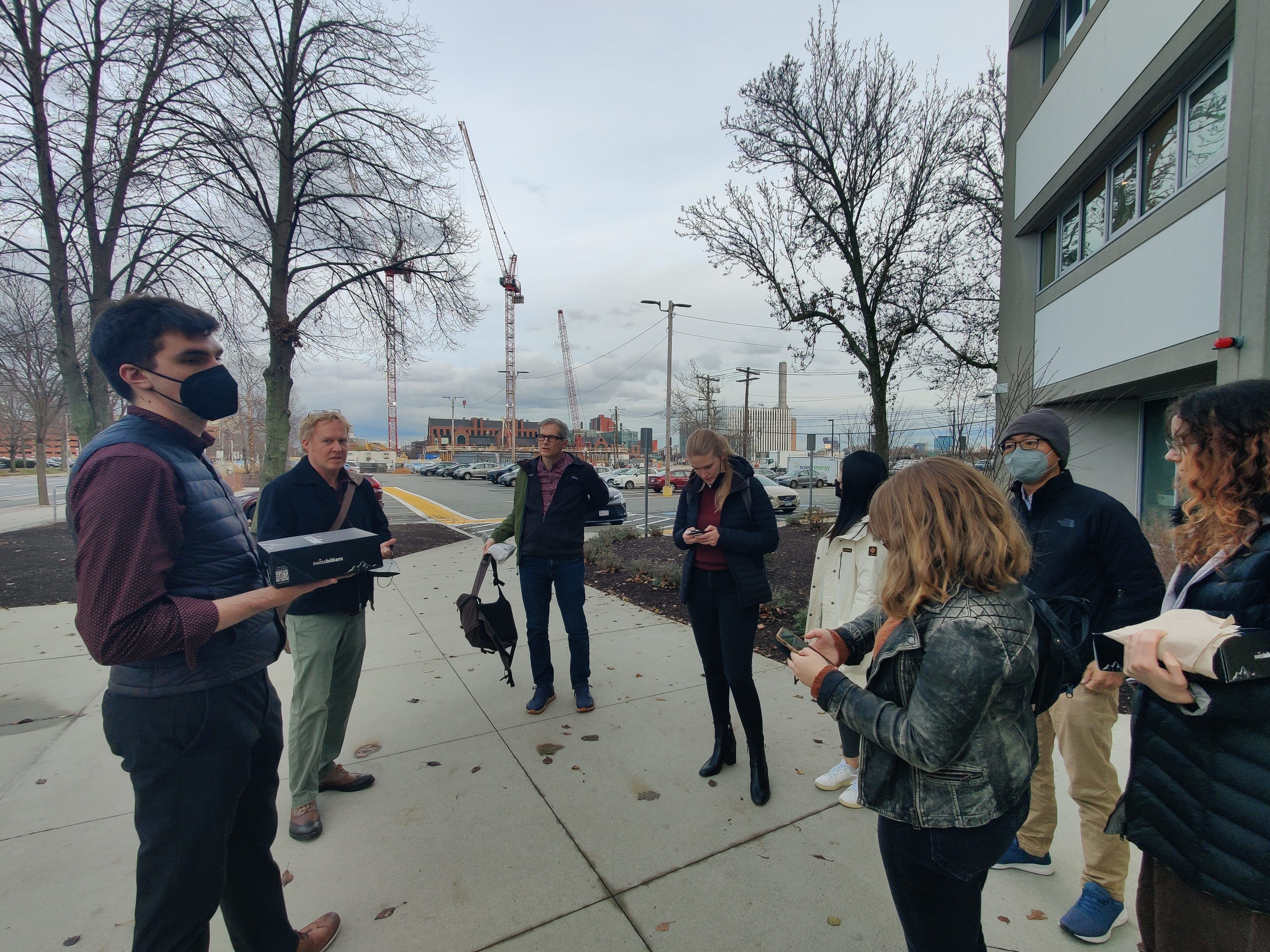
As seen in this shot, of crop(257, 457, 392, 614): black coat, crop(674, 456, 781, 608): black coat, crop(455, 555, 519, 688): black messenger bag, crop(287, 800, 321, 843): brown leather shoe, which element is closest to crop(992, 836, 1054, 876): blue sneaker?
crop(674, 456, 781, 608): black coat

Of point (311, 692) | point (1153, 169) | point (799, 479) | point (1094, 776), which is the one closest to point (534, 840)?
point (311, 692)

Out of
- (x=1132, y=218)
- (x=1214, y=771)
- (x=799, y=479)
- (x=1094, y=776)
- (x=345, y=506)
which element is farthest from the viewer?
(x=799, y=479)

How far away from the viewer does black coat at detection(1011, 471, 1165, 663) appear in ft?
7.11

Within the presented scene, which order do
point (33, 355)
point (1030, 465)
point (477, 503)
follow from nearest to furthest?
point (1030, 465) → point (33, 355) → point (477, 503)

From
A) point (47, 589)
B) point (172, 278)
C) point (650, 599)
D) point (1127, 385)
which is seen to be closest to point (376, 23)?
point (172, 278)

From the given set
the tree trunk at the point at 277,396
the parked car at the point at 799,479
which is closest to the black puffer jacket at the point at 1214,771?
the tree trunk at the point at 277,396

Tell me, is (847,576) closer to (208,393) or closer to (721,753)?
(721,753)

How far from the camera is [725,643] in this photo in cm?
300

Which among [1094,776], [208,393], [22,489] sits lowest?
[22,489]

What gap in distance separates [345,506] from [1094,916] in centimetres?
350

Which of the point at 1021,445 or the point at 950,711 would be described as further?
the point at 1021,445

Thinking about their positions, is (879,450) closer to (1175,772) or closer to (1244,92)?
(1244,92)

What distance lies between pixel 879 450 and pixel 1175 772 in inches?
378

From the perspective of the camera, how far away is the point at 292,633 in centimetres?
290
